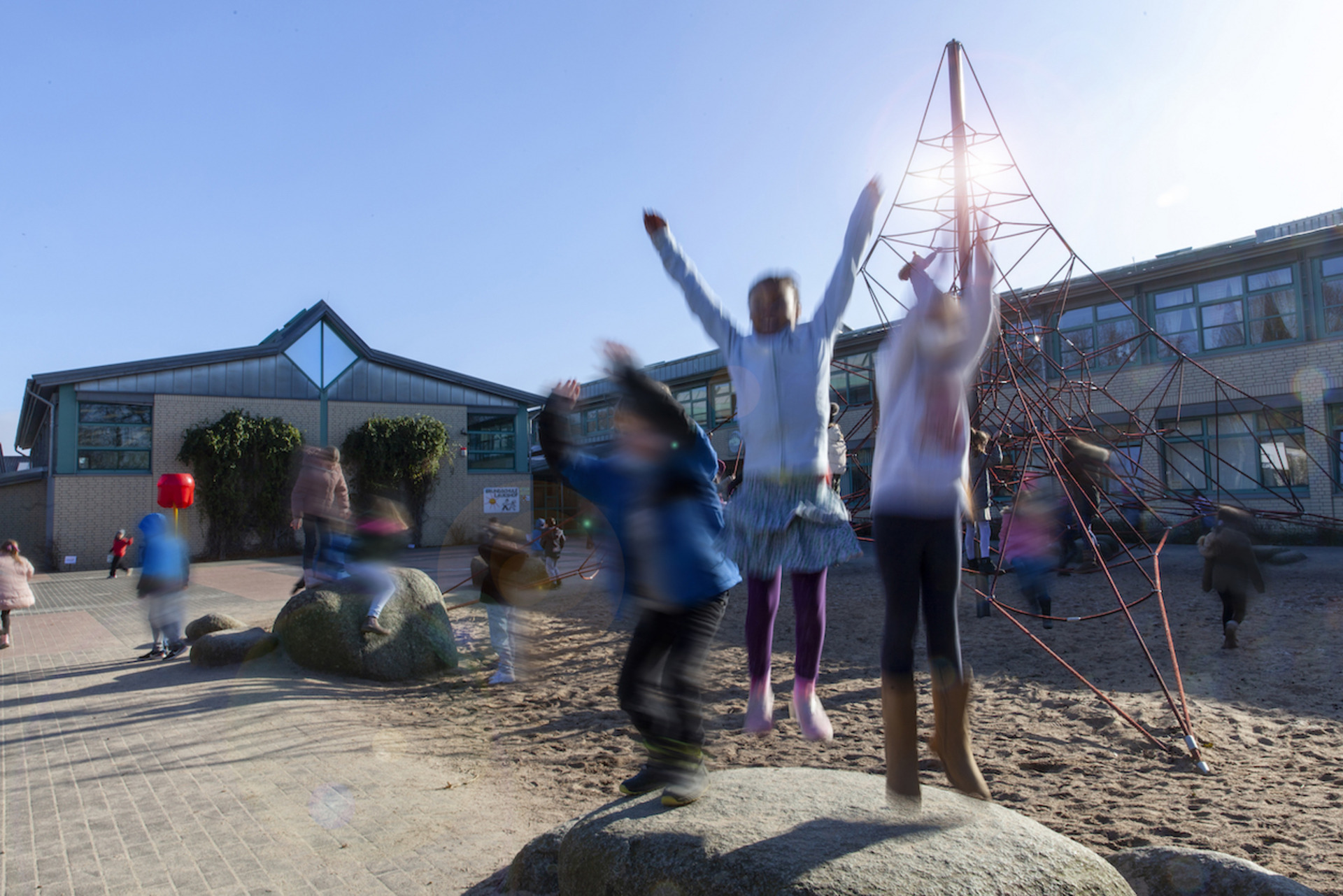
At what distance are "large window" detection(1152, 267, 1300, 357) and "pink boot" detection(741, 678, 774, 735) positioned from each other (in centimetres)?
1814

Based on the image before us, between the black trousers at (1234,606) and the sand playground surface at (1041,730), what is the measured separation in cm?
29

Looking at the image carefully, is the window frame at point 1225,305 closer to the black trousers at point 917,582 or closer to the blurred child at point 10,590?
the black trousers at point 917,582

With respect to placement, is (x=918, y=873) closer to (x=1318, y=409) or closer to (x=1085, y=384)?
(x=1085, y=384)

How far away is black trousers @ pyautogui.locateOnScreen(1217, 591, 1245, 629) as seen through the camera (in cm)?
763

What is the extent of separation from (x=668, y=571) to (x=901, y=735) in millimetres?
858

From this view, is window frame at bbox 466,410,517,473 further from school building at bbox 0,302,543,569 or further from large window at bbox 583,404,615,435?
large window at bbox 583,404,615,435

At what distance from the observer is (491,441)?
2972 cm

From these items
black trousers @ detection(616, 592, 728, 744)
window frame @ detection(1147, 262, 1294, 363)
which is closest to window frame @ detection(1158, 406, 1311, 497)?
window frame @ detection(1147, 262, 1294, 363)

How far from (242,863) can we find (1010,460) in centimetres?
1108

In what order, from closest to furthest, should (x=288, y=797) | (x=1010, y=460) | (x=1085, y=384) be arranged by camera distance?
(x=288, y=797) < (x=1085, y=384) < (x=1010, y=460)

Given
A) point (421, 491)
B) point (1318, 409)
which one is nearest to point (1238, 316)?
point (1318, 409)

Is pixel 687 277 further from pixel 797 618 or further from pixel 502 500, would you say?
pixel 502 500

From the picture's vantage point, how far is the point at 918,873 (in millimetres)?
2195

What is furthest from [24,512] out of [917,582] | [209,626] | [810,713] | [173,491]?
[917,582]
